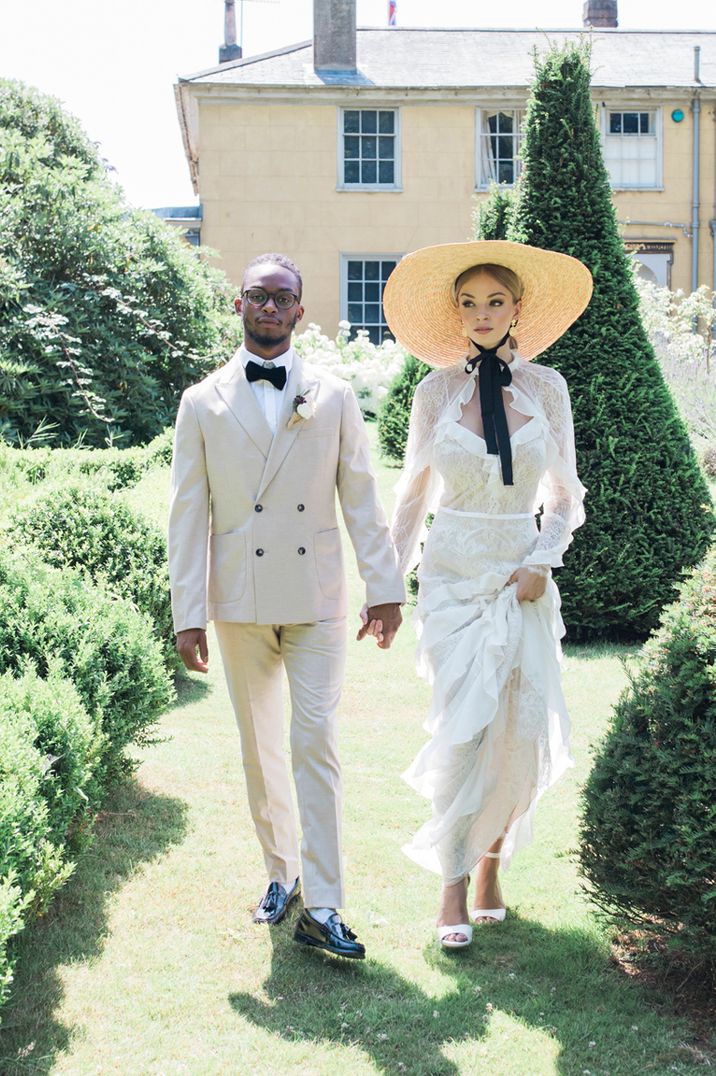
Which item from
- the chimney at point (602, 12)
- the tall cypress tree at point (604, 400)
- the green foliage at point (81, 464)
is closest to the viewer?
the tall cypress tree at point (604, 400)

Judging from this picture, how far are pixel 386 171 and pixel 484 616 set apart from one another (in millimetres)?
20924

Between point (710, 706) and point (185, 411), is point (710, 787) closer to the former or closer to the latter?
point (710, 706)

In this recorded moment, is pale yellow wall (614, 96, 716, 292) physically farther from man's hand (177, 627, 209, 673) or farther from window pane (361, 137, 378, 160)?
man's hand (177, 627, 209, 673)

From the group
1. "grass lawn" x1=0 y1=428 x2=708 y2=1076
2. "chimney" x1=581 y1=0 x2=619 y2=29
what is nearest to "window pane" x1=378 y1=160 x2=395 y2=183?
"chimney" x1=581 y1=0 x2=619 y2=29

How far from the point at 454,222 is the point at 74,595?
20155 millimetres

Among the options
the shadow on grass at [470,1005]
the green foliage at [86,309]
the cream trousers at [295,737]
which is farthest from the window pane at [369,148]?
the shadow on grass at [470,1005]

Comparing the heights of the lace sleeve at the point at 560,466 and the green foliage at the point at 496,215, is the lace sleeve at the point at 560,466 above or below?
below

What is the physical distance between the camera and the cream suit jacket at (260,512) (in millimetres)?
3936

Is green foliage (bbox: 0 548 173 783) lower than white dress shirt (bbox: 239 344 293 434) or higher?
lower

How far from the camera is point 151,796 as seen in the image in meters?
5.43

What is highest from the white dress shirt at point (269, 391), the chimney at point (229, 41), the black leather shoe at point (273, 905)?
the chimney at point (229, 41)

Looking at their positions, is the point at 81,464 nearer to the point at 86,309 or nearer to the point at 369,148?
the point at 86,309

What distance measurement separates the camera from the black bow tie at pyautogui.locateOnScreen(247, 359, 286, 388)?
4008mm

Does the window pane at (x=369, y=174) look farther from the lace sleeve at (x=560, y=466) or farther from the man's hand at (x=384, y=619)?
the man's hand at (x=384, y=619)
